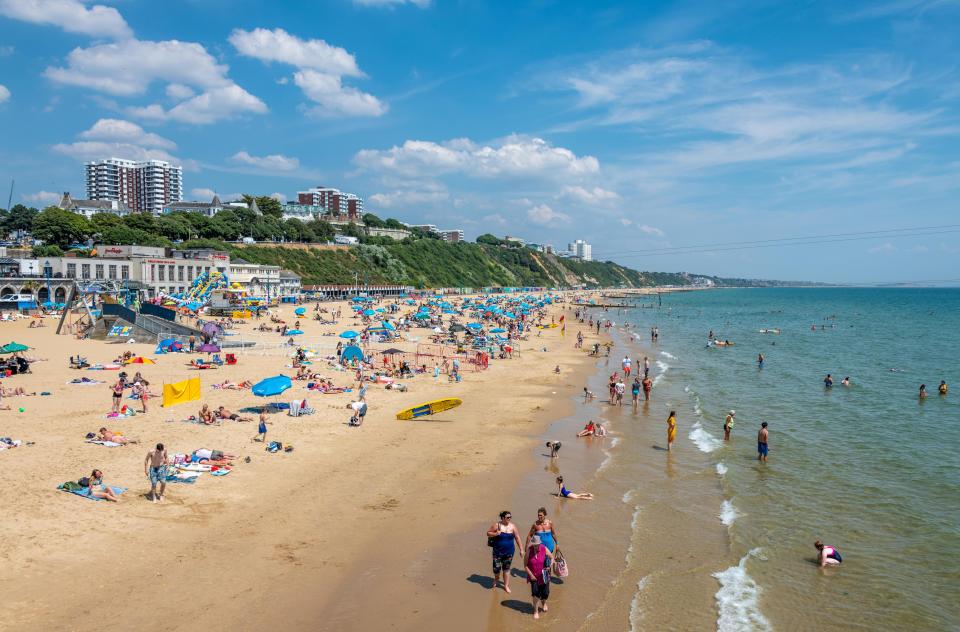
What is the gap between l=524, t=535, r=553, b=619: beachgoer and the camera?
827cm

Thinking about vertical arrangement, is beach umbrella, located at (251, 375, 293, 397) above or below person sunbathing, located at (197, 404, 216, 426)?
above

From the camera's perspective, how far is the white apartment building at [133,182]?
165625mm

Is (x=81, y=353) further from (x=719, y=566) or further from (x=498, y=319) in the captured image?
(x=498, y=319)

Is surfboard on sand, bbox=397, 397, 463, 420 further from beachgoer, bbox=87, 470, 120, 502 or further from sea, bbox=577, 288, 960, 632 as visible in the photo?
beachgoer, bbox=87, 470, 120, 502

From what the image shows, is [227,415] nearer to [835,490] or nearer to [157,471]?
[157,471]

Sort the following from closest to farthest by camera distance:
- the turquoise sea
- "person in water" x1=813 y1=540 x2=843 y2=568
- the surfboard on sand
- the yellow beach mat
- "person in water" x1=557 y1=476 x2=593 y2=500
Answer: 1. the turquoise sea
2. "person in water" x1=813 y1=540 x2=843 y2=568
3. "person in water" x1=557 y1=476 x2=593 y2=500
4. the yellow beach mat
5. the surfboard on sand

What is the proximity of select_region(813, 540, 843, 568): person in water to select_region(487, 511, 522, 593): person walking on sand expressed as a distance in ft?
19.1

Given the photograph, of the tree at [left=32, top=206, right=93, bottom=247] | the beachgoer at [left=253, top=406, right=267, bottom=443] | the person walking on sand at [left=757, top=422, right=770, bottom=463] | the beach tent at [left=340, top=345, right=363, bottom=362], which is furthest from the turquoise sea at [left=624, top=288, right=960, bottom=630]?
the tree at [left=32, top=206, right=93, bottom=247]

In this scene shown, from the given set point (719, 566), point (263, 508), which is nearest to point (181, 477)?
point (263, 508)

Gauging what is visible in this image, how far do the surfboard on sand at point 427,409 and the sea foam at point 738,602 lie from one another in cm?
1194

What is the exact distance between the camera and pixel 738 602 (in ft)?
30.3

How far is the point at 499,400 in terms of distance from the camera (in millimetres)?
24297

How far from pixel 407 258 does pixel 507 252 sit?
68629 mm

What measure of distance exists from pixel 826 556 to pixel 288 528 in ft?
32.7
